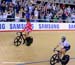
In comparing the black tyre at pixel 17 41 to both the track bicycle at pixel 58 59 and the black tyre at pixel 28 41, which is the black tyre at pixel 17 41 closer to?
the black tyre at pixel 28 41

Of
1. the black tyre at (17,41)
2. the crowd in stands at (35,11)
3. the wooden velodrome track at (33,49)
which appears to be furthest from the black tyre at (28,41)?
the crowd in stands at (35,11)

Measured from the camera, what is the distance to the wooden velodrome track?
16.9 meters

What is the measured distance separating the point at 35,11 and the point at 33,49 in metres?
4.44

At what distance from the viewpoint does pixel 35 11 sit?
23.2 meters

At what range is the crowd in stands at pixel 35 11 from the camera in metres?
21.8

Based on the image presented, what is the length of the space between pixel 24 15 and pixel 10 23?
1124mm

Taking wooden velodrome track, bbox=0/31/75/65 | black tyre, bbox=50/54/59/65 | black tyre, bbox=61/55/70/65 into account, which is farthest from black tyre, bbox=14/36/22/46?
black tyre, bbox=61/55/70/65

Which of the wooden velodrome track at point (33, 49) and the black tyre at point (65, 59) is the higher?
the black tyre at point (65, 59)

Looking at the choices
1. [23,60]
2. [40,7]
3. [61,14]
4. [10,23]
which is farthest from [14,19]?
[23,60]

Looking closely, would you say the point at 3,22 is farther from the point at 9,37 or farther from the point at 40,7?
the point at 40,7

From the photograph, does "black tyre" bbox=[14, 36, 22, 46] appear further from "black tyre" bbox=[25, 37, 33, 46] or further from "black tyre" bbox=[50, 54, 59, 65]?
"black tyre" bbox=[50, 54, 59, 65]

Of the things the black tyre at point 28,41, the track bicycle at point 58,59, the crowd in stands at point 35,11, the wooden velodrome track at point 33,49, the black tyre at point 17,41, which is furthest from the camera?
the crowd in stands at point 35,11

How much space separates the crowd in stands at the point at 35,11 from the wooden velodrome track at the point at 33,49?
111cm

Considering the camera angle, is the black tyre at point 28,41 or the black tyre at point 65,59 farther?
the black tyre at point 28,41
